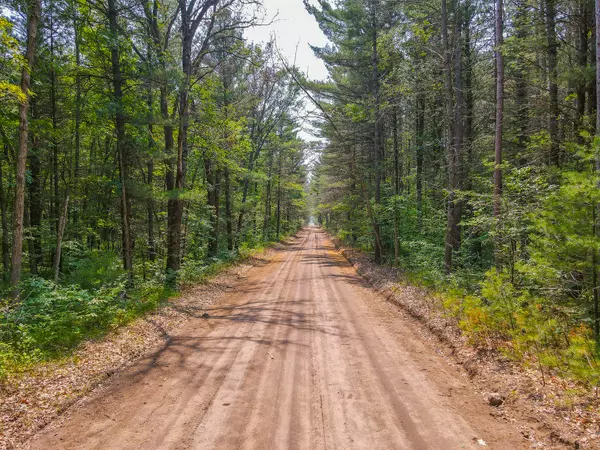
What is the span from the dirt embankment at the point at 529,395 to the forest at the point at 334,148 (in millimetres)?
283

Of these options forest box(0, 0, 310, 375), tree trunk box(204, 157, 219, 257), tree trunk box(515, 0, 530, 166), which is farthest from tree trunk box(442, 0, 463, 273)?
tree trunk box(204, 157, 219, 257)

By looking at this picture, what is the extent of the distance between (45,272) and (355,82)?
58.7ft

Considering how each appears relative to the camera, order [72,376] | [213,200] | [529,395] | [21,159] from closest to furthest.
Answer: [529,395] → [72,376] → [21,159] → [213,200]

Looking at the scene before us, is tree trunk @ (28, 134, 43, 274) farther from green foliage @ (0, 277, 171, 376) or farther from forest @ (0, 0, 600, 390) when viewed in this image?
green foliage @ (0, 277, 171, 376)

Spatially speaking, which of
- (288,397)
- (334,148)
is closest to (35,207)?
(288,397)

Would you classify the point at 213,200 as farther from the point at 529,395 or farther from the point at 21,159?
the point at 529,395

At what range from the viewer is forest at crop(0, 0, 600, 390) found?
5.70 metres

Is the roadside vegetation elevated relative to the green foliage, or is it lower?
elevated

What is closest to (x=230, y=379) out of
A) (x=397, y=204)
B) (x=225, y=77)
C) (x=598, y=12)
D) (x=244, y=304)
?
(x=244, y=304)

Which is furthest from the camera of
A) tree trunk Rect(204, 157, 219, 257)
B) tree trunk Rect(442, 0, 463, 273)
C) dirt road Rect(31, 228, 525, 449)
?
tree trunk Rect(204, 157, 219, 257)

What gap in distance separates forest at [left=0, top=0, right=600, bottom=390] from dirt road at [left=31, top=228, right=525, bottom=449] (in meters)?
1.55

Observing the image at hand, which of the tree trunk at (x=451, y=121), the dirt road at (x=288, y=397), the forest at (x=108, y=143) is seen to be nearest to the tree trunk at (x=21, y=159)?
the forest at (x=108, y=143)

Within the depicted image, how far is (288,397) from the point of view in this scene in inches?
176

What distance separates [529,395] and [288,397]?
10.2 ft
